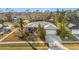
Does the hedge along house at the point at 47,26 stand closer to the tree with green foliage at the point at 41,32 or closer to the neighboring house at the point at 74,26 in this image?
the tree with green foliage at the point at 41,32

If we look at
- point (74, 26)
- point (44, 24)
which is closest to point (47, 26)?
point (44, 24)

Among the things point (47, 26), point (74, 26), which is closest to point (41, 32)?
point (47, 26)

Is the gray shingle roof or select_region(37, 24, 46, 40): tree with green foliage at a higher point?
the gray shingle roof

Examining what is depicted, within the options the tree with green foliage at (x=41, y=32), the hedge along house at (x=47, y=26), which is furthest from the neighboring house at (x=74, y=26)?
the tree with green foliage at (x=41, y=32)

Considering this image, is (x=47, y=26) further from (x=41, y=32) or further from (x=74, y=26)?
(x=74, y=26)

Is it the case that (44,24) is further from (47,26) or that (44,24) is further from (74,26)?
(74,26)

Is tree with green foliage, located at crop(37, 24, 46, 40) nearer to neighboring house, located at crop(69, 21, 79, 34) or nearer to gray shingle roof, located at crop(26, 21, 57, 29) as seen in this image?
gray shingle roof, located at crop(26, 21, 57, 29)

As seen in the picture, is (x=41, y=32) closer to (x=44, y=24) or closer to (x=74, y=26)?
(x=44, y=24)

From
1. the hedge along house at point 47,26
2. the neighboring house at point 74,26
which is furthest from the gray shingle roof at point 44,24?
the neighboring house at point 74,26

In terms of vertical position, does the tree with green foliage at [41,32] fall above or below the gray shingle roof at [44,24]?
below

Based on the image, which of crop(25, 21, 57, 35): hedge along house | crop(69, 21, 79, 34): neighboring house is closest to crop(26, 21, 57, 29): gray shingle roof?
crop(25, 21, 57, 35): hedge along house
